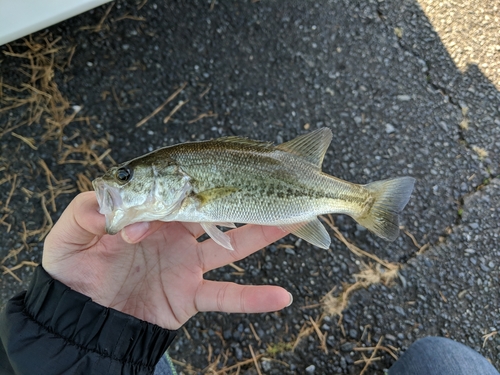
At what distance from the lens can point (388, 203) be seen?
2.32 meters

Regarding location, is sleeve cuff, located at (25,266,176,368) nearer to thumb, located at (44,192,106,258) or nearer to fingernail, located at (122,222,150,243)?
thumb, located at (44,192,106,258)

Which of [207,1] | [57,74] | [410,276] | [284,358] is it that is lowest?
[284,358]

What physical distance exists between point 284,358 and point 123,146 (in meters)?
2.01

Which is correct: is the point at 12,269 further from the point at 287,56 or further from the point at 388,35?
the point at 388,35

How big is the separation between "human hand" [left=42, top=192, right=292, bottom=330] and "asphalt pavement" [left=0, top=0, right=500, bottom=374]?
76 centimetres

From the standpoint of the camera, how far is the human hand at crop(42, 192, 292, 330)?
2.00 m

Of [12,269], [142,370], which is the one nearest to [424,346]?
[142,370]

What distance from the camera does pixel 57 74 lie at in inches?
127

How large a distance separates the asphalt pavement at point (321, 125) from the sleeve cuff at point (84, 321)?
3.16ft

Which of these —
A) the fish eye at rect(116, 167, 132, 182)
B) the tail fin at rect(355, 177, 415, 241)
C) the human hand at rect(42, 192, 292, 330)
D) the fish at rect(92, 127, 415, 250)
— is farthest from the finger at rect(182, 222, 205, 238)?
the tail fin at rect(355, 177, 415, 241)

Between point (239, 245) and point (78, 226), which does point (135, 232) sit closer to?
point (78, 226)

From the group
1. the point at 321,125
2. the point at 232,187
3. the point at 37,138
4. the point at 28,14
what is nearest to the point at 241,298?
the point at 232,187

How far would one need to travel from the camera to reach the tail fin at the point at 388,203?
230 cm

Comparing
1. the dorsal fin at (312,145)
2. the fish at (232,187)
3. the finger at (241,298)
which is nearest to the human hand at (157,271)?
the finger at (241,298)
